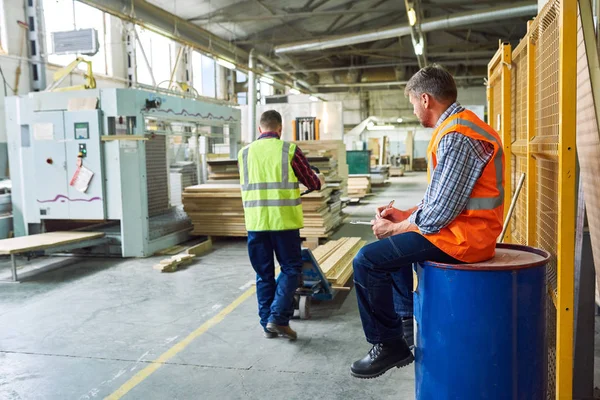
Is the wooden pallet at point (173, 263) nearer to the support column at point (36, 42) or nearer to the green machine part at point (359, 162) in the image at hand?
the support column at point (36, 42)

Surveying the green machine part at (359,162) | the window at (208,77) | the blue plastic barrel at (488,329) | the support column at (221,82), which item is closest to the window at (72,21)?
the window at (208,77)

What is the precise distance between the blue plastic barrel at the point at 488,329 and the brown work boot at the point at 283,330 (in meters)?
2.09

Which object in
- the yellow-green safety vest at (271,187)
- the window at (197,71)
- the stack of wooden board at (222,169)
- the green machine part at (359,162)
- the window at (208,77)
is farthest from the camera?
the green machine part at (359,162)

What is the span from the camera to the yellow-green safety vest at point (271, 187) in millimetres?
4320

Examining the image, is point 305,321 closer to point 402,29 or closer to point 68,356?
point 68,356

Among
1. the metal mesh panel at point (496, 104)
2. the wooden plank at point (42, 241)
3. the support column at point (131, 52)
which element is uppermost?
the support column at point (131, 52)

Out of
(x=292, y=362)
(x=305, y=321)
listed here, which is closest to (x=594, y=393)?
(x=292, y=362)

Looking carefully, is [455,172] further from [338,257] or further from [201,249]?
[201,249]

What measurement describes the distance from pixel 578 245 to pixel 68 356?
151 inches

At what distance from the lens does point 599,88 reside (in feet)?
6.91

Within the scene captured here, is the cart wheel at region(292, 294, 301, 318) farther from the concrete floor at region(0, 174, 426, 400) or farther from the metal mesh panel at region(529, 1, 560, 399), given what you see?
the metal mesh panel at region(529, 1, 560, 399)

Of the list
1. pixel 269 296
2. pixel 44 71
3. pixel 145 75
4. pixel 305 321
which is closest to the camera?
pixel 269 296

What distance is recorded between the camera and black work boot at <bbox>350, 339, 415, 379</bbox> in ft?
9.27

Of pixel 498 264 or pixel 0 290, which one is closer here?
pixel 498 264
